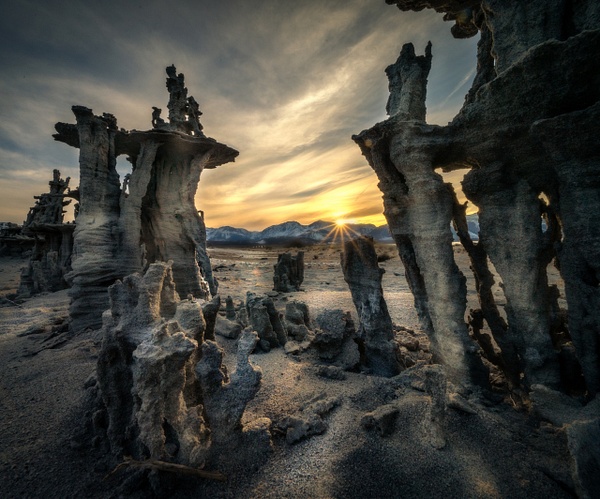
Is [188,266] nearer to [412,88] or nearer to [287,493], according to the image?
[287,493]

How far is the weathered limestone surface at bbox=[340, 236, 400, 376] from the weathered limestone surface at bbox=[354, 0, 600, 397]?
39.6 inches

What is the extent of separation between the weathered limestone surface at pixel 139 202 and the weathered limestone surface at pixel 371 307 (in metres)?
7.88

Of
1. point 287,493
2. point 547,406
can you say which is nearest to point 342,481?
point 287,493

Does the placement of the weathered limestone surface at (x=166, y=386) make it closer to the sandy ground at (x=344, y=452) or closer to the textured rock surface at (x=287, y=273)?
the sandy ground at (x=344, y=452)

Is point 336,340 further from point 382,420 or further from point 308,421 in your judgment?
point 382,420

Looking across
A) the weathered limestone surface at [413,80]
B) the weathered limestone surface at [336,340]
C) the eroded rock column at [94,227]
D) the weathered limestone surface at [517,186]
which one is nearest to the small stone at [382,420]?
the weathered limestone surface at [517,186]

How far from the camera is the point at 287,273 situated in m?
22.5

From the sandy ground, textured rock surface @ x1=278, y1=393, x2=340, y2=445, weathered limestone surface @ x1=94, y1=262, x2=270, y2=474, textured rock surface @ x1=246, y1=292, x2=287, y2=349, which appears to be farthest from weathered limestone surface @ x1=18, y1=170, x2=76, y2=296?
textured rock surface @ x1=278, y1=393, x2=340, y2=445

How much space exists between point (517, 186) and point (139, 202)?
45.9 ft

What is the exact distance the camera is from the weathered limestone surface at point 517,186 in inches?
168

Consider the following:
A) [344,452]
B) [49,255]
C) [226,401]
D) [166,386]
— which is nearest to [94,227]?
[166,386]

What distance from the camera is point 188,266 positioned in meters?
12.8

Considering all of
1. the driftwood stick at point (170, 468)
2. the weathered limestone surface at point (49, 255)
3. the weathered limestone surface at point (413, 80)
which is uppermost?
→ the weathered limestone surface at point (413, 80)

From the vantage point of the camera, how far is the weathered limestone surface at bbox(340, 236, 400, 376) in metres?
7.11
